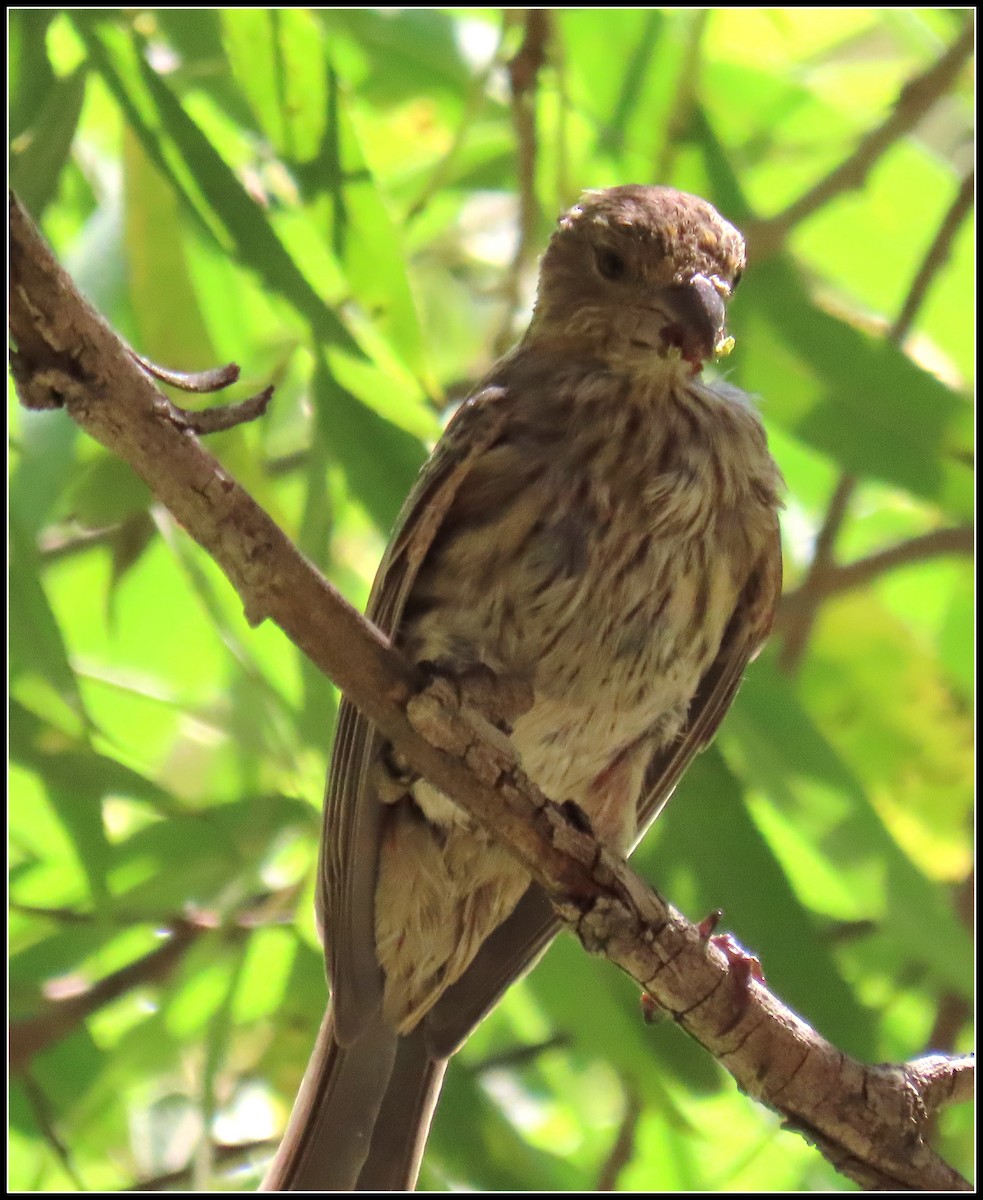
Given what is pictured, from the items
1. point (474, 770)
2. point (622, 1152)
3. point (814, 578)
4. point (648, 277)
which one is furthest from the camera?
point (814, 578)

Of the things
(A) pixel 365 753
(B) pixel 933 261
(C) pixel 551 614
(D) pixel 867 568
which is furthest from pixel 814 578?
(A) pixel 365 753

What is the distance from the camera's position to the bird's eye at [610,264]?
2.78m

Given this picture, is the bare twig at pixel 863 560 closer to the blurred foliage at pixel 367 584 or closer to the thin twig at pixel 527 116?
the blurred foliage at pixel 367 584

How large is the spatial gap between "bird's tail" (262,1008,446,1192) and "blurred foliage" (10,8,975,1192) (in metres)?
0.16

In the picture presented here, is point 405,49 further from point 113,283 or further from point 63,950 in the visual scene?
point 63,950

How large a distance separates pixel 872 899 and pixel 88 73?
1.95 meters


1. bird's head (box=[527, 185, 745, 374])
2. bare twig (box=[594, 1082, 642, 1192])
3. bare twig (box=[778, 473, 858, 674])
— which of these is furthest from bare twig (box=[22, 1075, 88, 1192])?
bare twig (box=[778, 473, 858, 674])

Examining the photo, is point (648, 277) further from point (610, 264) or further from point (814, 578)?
point (814, 578)

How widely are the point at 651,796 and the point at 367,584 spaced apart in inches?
37.2

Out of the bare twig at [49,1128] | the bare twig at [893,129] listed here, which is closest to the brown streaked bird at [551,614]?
the bare twig at [49,1128]

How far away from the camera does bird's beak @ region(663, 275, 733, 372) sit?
8.61 ft

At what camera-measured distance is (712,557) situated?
2744 mm

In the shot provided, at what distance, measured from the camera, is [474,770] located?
7.03 ft

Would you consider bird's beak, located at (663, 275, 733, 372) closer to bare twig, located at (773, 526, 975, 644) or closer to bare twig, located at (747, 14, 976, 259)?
bare twig, located at (747, 14, 976, 259)
